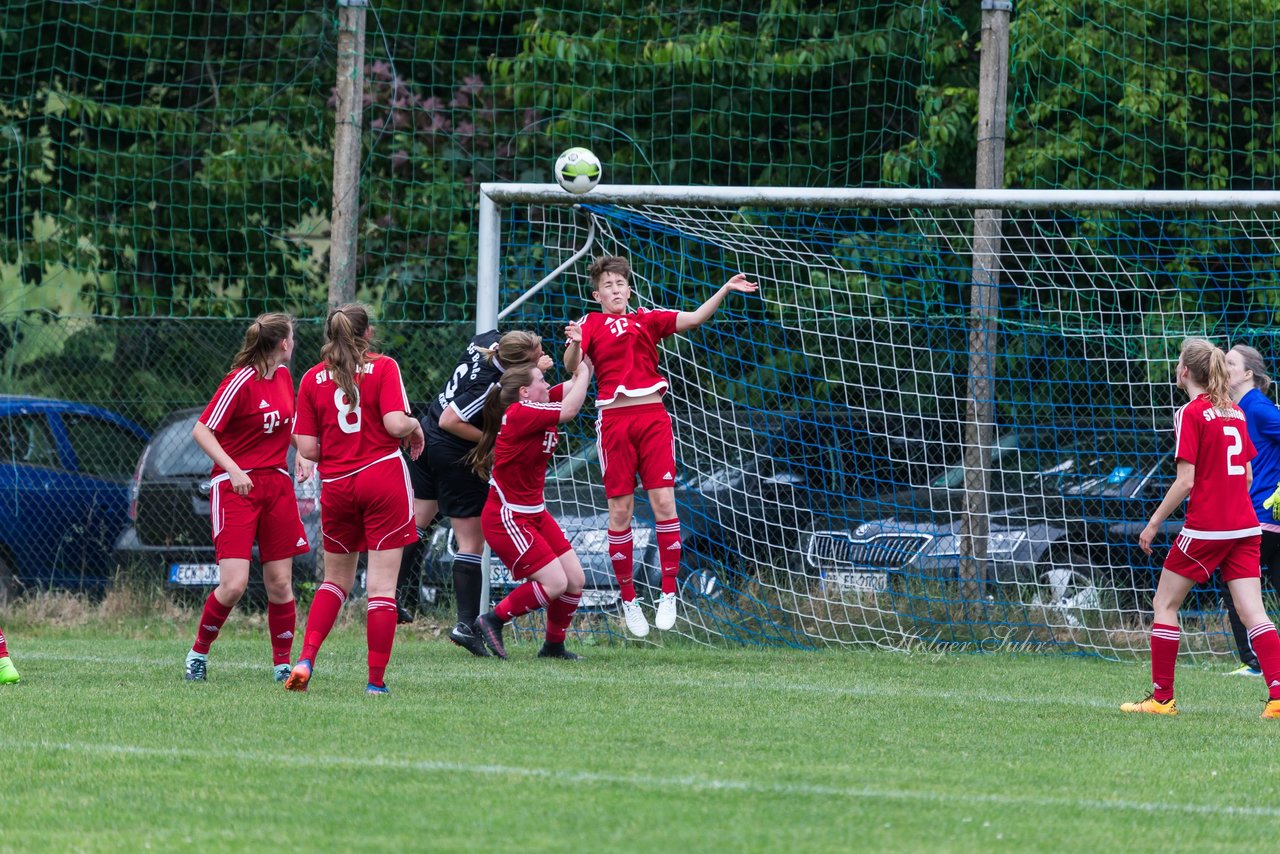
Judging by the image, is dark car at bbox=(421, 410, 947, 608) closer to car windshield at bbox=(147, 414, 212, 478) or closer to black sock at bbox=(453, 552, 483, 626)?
black sock at bbox=(453, 552, 483, 626)

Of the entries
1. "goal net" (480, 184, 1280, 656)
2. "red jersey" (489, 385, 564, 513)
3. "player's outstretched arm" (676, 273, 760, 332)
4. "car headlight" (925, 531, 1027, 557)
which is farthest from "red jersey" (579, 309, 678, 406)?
"car headlight" (925, 531, 1027, 557)

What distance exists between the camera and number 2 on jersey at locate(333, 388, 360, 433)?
695 centimetres

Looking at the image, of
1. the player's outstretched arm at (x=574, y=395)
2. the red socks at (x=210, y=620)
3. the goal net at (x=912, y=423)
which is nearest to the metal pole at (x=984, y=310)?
the goal net at (x=912, y=423)

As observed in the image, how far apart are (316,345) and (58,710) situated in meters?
6.03

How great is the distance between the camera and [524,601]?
869 cm

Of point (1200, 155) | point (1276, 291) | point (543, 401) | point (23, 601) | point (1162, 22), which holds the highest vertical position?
point (1162, 22)

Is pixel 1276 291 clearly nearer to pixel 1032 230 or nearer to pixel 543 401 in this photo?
pixel 1032 230

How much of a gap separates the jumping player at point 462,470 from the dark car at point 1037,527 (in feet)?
7.70

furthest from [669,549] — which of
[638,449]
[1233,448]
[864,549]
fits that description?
[1233,448]

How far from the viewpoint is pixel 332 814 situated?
180 inches

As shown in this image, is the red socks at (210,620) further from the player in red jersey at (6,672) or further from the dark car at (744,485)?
the dark car at (744,485)

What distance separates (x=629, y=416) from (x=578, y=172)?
1621 mm

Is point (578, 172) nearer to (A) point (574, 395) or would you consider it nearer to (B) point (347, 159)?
(A) point (574, 395)

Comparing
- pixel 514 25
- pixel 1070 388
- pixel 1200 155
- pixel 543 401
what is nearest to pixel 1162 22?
pixel 1200 155
